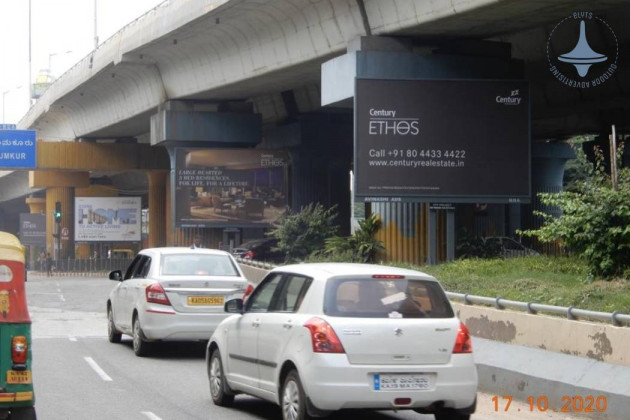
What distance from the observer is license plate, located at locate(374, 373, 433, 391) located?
9.87 m

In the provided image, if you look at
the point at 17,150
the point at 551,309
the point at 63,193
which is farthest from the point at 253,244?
the point at 551,309

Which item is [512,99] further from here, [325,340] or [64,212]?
[64,212]

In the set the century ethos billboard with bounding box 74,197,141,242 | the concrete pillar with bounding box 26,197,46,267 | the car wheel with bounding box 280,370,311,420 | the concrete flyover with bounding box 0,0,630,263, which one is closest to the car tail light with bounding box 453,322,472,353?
the car wheel with bounding box 280,370,311,420

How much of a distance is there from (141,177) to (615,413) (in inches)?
2733

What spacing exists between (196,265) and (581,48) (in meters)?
13.2

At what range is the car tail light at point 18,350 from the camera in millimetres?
8578

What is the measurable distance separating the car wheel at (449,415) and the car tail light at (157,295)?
7062 mm

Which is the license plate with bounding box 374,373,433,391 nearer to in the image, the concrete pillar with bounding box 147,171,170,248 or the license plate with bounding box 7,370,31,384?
the license plate with bounding box 7,370,31,384

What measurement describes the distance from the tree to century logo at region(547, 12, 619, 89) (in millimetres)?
7825

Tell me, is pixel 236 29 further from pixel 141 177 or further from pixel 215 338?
pixel 141 177

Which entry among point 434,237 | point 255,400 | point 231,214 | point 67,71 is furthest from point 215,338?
A: point 67,71

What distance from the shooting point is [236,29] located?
3238 centimetres

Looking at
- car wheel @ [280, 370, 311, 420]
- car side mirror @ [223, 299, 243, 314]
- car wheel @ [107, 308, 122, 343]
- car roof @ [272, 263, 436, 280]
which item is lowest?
car wheel @ [107, 308, 122, 343]

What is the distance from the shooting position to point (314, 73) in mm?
31719
